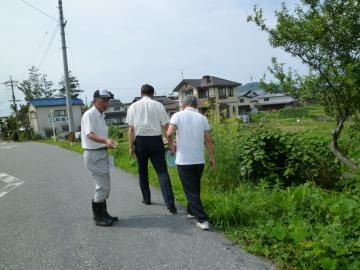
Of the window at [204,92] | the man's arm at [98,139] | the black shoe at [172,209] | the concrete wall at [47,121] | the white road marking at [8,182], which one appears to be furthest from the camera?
the concrete wall at [47,121]

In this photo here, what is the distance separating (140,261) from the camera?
351 centimetres

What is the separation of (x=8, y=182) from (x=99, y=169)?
550 centimetres

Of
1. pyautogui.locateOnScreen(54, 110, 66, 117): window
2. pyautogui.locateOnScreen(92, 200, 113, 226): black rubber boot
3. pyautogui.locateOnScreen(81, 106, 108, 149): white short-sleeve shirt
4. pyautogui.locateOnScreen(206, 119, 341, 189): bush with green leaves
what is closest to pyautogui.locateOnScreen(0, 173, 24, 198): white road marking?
pyautogui.locateOnScreen(92, 200, 113, 226): black rubber boot

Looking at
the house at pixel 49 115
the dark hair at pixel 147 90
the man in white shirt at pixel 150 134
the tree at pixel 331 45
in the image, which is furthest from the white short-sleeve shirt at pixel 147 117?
the house at pixel 49 115

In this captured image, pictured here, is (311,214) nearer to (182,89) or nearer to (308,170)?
(308,170)

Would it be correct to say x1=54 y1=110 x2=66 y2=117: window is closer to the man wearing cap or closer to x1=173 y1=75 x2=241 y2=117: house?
x1=173 y1=75 x2=241 y2=117: house

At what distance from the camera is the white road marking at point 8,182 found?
7685 millimetres

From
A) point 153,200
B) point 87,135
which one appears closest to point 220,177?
point 153,200

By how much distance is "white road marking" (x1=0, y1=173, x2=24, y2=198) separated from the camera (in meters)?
7.68

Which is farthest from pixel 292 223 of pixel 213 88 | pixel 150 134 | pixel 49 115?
pixel 49 115

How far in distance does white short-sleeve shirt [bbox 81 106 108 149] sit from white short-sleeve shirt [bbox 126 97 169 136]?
0.64 m

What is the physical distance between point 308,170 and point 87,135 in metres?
3.84

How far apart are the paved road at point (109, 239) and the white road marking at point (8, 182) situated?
1.27 metres

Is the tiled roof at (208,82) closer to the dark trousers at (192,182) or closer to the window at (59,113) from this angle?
the window at (59,113)
